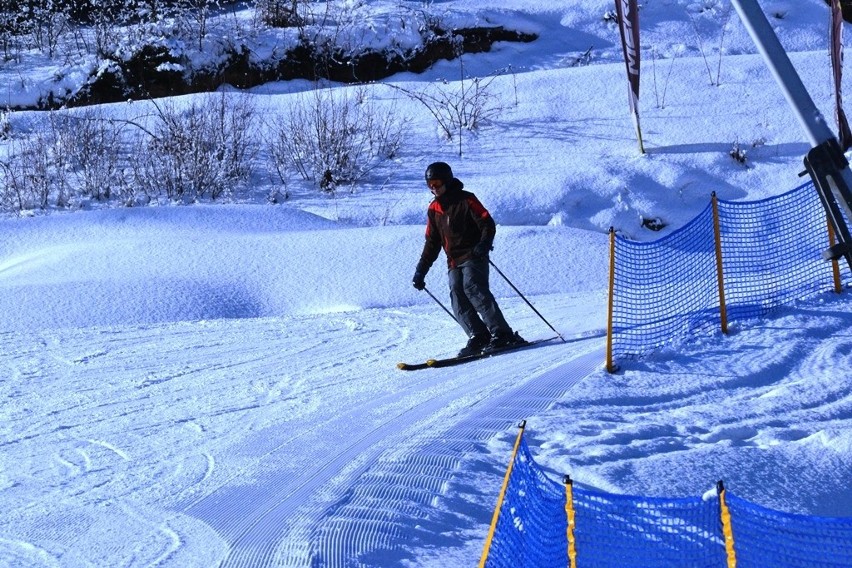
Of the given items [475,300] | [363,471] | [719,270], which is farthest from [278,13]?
[363,471]

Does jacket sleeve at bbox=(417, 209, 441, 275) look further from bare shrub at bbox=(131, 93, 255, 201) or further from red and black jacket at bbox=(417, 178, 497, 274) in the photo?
bare shrub at bbox=(131, 93, 255, 201)

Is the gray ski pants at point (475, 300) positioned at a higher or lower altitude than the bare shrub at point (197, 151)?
lower

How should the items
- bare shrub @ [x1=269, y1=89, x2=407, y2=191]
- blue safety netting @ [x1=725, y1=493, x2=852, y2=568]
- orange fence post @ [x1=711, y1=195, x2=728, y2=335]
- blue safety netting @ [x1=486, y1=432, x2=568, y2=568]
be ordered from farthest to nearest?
1. bare shrub @ [x1=269, y1=89, x2=407, y2=191]
2. orange fence post @ [x1=711, y1=195, x2=728, y2=335]
3. blue safety netting @ [x1=486, y1=432, x2=568, y2=568]
4. blue safety netting @ [x1=725, y1=493, x2=852, y2=568]

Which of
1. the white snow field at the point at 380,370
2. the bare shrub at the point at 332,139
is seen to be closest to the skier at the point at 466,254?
the white snow field at the point at 380,370

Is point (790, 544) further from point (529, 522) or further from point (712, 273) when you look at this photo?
point (712, 273)

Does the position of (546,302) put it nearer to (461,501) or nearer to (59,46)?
(461,501)

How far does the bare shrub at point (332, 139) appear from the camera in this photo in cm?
1612

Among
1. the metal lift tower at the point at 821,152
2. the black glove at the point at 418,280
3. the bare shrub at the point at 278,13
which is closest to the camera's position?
the metal lift tower at the point at 821,152

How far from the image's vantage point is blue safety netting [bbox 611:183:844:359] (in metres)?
8.37

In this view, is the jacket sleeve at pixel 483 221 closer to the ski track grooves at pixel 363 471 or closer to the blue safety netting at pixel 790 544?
the ski track grooves at pixel 363 471

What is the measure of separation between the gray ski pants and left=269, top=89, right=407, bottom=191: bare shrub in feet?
24.0

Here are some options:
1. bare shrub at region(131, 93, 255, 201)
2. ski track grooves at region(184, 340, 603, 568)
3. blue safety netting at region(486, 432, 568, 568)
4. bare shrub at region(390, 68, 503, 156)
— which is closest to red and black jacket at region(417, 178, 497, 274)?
ski track grooves at region(184, 340, 603, 568)

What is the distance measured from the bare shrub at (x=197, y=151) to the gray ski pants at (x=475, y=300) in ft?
24.6

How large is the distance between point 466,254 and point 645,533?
15.3 feet
